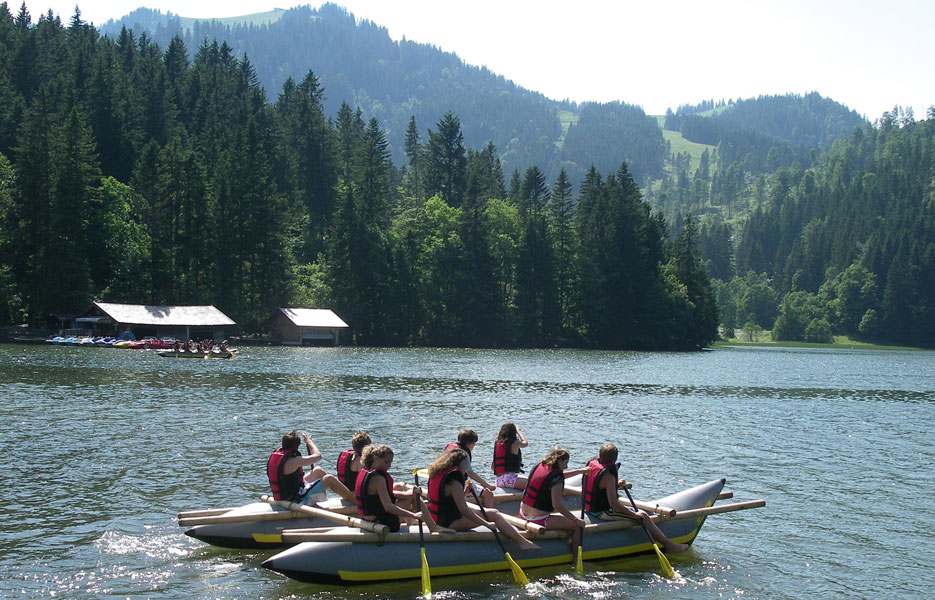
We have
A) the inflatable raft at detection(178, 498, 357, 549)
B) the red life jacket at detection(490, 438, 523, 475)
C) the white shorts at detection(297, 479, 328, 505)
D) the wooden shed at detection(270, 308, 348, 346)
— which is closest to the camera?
the inflatable raft at detection(178, 498, 357, 549)

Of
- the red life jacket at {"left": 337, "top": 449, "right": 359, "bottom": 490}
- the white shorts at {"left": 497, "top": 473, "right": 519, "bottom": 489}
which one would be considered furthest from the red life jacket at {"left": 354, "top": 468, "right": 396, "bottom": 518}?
the white shorts at {"left": 497, "top": 473, "right": 519, "bottom": 489}

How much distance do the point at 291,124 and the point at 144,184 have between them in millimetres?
38937

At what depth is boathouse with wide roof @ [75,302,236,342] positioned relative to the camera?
8025cm

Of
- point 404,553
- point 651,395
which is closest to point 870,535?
point 404,553

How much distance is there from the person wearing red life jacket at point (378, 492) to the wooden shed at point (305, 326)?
7951cm

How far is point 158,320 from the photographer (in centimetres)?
8138

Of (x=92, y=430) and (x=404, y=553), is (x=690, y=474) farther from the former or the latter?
(x=92, y=430)

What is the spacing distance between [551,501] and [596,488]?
1.07 meters

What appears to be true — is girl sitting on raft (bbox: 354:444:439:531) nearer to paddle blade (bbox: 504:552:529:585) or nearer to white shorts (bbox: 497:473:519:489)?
paddle blade (bbox: 504:552:529:585)

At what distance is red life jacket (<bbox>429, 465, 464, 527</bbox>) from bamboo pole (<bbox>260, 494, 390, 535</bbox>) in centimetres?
111

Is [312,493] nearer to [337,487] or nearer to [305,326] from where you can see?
[337,487]

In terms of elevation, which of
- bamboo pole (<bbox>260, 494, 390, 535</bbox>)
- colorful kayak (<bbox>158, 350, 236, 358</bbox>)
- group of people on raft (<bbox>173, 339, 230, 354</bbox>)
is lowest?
bamboo pole (<bbox>260, 494, 390, 535</bbox>)

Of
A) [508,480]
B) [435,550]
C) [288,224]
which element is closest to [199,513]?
[435,550]

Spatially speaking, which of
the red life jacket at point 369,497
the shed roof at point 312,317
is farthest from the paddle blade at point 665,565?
the shed roof at point 312,317
